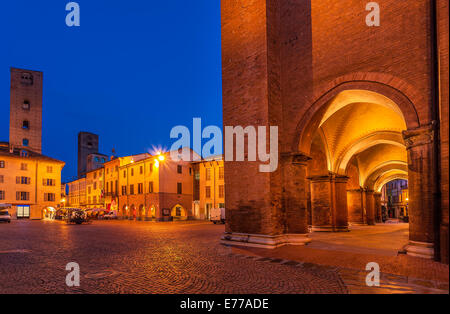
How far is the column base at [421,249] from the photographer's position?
7.77 meters

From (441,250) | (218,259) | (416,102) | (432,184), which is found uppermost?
(416,102)

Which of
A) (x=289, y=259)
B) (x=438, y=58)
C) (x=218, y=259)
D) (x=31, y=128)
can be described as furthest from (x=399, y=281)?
(x=31, y=128)

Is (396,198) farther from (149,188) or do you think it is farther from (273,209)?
(273,209)

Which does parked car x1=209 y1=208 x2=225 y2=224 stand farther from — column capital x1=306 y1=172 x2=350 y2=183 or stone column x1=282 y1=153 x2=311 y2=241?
stone column x1=282 y1=153 x2=311 y2=241

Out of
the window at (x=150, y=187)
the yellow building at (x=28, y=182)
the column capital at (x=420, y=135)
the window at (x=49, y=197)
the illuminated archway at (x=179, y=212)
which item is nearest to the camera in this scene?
the column capital at (x=420, y=135)

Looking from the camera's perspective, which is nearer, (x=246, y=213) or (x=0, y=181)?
(x=246, y=213)

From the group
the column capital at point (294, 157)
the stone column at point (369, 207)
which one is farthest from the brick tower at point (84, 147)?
the column capital at point (294, 157)

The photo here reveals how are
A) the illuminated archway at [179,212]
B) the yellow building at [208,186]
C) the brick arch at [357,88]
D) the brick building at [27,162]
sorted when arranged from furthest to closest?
the brick building at [27,162] → the illuminated archway at [179,212] → the yellow building at [208,186] → the brick arch at [357,88]

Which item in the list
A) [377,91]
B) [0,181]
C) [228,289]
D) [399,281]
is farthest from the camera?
[0,181]

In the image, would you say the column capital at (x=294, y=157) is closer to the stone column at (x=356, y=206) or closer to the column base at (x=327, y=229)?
the column base at (x=327, y=229)

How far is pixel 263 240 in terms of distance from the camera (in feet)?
Answer: 34.0

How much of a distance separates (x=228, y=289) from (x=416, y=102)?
753 centimetres

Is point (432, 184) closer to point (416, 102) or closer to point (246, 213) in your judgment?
point (416, 102)

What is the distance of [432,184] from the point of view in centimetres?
787
